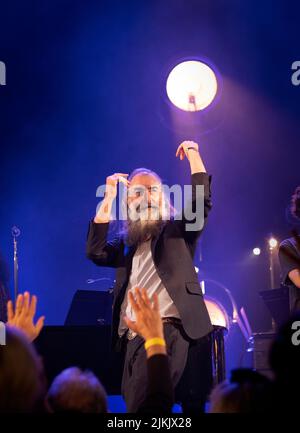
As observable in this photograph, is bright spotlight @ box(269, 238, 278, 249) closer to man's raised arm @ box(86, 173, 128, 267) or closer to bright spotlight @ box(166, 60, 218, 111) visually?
bright spotlight @ box(166, 60, 218, 111)

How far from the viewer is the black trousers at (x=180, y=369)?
2943 mm

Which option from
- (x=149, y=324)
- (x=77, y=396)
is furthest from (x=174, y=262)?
(x=77, y=396)

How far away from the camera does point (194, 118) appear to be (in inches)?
264

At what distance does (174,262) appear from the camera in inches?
127

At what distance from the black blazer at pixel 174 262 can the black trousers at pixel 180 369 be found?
0.08 metres

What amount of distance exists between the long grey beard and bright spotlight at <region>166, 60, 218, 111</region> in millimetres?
2837

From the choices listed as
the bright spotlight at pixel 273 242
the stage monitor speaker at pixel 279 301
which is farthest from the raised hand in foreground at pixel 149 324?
the bright spotlight at pixel 273 242

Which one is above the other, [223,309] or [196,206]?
[223,309]

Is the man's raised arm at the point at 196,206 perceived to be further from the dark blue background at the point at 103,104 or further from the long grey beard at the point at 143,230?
the dark blue background at the point at 103,104

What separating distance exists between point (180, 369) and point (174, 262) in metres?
0.56

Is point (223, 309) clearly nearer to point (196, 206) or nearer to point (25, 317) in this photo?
point (196, 206)

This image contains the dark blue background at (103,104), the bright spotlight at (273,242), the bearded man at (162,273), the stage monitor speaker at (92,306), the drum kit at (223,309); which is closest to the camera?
the bearded man at (162,273)

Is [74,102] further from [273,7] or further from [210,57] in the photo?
[273,7]

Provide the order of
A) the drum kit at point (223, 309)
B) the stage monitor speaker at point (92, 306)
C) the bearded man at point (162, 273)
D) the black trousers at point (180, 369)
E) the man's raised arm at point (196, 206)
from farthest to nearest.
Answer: the drum kit at point (223, 309) < the stage monitor speaker at point (92, 306) < the man's raised arm at point (196, 206) < the bearded man at point (162, 273) < the black trousers at point (180, 369)
